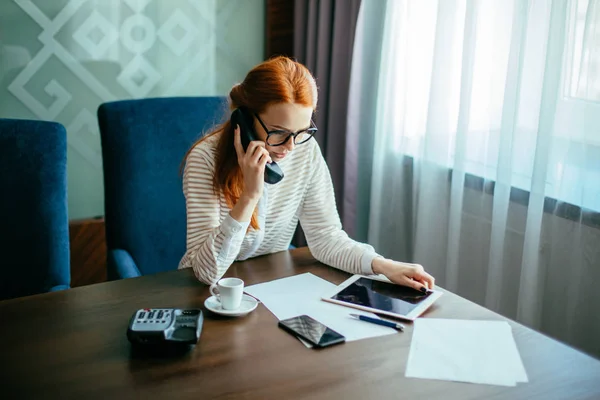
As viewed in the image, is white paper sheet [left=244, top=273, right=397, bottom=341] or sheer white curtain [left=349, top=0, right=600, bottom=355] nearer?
white paper sheet [left=244, top=273, right=397, bottom=341]

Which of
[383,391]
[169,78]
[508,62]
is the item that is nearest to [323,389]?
[383,391]

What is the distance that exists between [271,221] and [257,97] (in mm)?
361

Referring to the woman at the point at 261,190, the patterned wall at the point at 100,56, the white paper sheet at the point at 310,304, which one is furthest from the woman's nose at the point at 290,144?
the patterned wall at the point at 100,56

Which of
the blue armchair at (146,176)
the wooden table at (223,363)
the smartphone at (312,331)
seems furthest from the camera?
the blue armchair at (146,176)

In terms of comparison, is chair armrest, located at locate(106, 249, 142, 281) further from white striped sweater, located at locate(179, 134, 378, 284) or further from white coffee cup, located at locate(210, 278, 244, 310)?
white coffee cup, located at locate(210, 278, 244, 310)

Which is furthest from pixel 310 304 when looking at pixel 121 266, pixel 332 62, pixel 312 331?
pixel 332 62

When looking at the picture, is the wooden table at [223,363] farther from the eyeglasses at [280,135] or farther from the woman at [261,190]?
the eyeglasses at [280,135]

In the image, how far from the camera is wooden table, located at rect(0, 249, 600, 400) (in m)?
1.01

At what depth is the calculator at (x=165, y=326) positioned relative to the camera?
110 centimetres

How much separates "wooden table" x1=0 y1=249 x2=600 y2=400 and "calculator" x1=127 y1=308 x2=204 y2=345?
29 millimetres

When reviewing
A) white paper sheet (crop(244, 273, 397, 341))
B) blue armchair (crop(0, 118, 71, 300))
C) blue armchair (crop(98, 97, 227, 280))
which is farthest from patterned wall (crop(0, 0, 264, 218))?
white paper sheet (crop(244, 273, 397, 341))

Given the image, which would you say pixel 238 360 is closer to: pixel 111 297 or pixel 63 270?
pixel 111 297

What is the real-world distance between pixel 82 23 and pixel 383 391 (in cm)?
218

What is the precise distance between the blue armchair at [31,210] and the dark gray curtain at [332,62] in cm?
124
